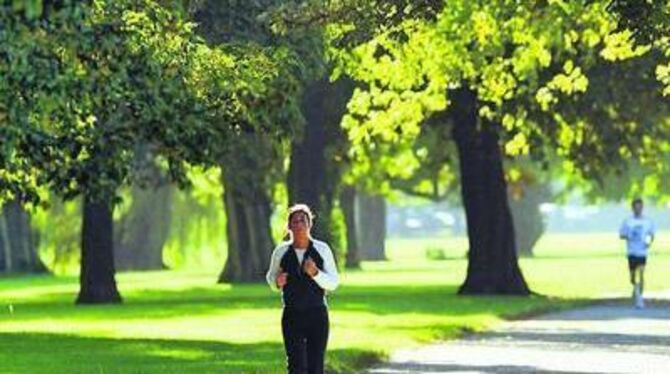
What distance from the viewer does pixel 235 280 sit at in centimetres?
5591

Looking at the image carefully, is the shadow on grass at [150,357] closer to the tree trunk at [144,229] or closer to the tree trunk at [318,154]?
the tree trunk at [318,154]

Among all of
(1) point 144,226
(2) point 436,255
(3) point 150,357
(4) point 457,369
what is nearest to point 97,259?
(3) point 150,357

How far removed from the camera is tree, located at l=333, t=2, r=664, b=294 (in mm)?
26359

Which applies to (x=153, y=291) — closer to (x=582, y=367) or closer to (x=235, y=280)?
(x=235, y=280)

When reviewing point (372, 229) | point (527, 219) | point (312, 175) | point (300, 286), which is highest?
point (527, 219)

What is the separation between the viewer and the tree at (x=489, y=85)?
86.5 ft

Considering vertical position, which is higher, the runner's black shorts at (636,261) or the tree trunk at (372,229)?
the tree trunk at (372,229)

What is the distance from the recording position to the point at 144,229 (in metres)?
76.5

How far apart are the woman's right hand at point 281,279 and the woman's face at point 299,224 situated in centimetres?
31

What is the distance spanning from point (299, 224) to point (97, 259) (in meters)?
27.6

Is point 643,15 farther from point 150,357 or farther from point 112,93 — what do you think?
point 150,357

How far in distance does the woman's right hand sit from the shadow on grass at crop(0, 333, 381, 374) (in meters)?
5.21

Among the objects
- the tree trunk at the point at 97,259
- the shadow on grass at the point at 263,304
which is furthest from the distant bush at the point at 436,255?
the tree trunk at the point at 97,259

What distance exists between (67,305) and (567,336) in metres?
16.9
